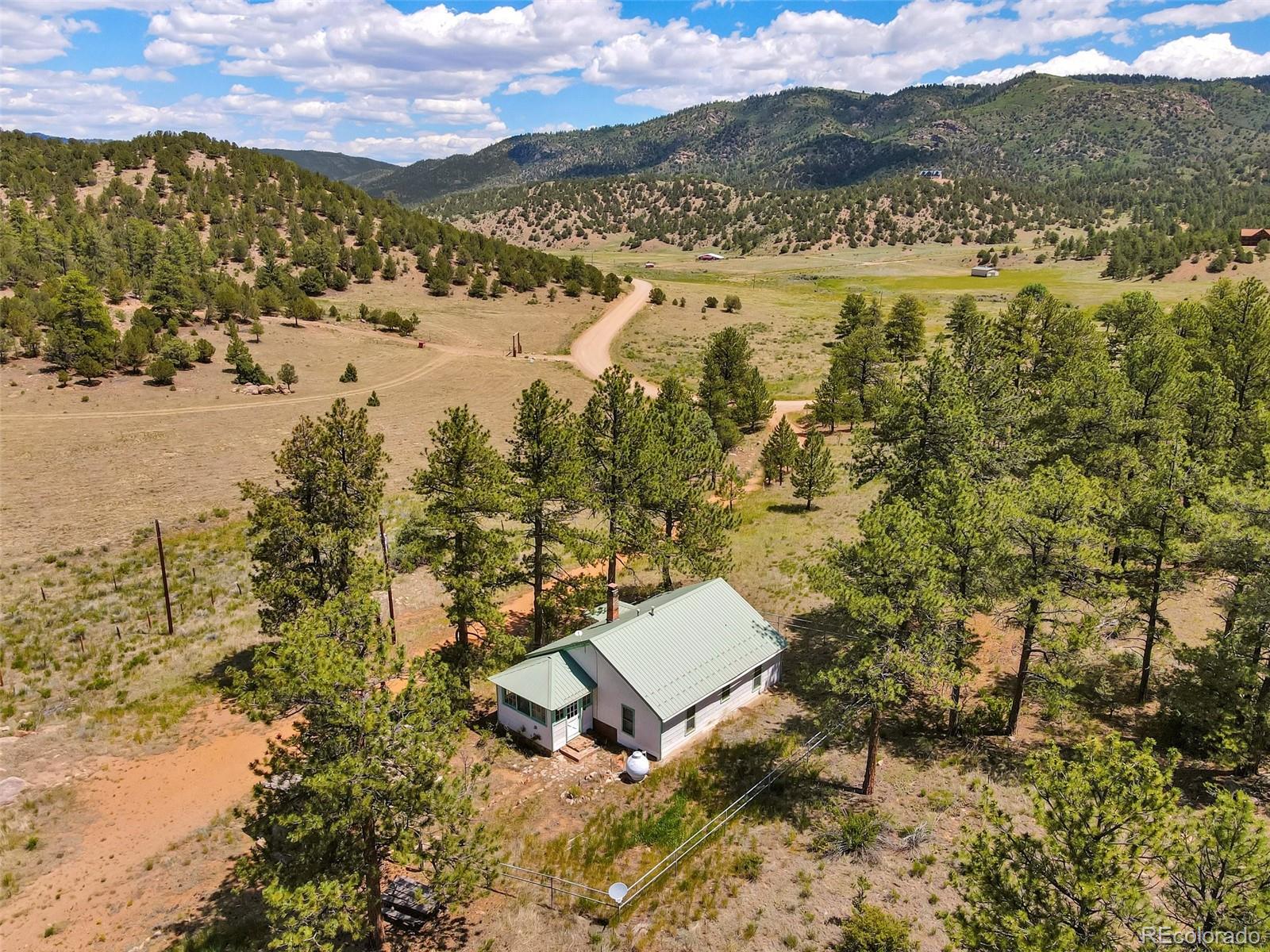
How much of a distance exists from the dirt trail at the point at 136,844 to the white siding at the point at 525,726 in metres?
8.99

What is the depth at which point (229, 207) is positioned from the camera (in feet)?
414

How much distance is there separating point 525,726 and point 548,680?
240cm

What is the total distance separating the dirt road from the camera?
286 feet

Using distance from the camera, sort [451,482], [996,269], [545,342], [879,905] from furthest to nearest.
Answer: [996,269] < [545,342] < [451,482] < [879,905]

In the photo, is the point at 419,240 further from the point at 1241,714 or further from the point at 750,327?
the point at 1241,714

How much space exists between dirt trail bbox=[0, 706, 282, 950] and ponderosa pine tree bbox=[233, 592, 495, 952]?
5926mm

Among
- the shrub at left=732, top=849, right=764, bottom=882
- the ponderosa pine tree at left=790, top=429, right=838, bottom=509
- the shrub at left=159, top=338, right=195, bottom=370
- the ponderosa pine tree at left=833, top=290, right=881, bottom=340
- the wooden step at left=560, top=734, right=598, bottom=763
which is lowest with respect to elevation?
the wooden step at left=560, top=734, right=598, bottom=763

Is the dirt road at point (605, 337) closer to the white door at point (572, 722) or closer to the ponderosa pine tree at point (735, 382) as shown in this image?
the ponderosa pine tree at point (735, 382)

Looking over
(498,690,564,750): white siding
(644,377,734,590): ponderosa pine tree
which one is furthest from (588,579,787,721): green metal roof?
(498,690,564,750): white siding

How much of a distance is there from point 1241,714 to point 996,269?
497 feet

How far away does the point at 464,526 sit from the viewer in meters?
27.2

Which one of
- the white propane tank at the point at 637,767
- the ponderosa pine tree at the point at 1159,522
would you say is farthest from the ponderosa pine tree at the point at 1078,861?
the ponderosa pine tree at the point at 1159,522

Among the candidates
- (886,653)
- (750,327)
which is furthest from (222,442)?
(750,327)

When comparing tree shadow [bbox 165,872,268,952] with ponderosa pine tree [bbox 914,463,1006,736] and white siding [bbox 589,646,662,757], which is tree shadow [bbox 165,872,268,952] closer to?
white siding [bbox 589,646,662,757]
